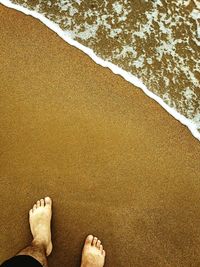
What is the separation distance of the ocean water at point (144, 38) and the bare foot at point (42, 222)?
1.10 metres

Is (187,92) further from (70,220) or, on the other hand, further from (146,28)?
(70,220)

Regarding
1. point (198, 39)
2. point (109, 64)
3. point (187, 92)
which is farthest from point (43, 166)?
point (198, 39)

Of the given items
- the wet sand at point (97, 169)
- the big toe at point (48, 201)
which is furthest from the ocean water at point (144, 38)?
the big toe at point (48, 201)

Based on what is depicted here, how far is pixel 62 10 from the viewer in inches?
123

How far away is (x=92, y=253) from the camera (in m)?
2.61

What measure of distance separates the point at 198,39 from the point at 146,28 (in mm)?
408

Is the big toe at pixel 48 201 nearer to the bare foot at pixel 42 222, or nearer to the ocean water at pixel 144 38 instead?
the bare foot at pixel 42 222

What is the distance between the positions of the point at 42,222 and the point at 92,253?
0.40 meters

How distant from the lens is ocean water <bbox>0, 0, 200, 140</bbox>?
2920mm

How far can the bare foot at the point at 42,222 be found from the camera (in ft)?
8.61

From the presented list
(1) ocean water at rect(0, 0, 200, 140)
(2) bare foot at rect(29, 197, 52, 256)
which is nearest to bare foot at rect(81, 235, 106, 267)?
(2) bare foot at rect(29, 197, 52, 256)

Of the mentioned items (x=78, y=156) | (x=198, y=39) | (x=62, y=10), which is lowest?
(x=78, y=156)

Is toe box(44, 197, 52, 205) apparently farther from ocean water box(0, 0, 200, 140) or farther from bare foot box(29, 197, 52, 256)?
ocean water box(0, 0, 200, 140)

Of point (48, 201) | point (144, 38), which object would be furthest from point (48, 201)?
point (144, 38)
